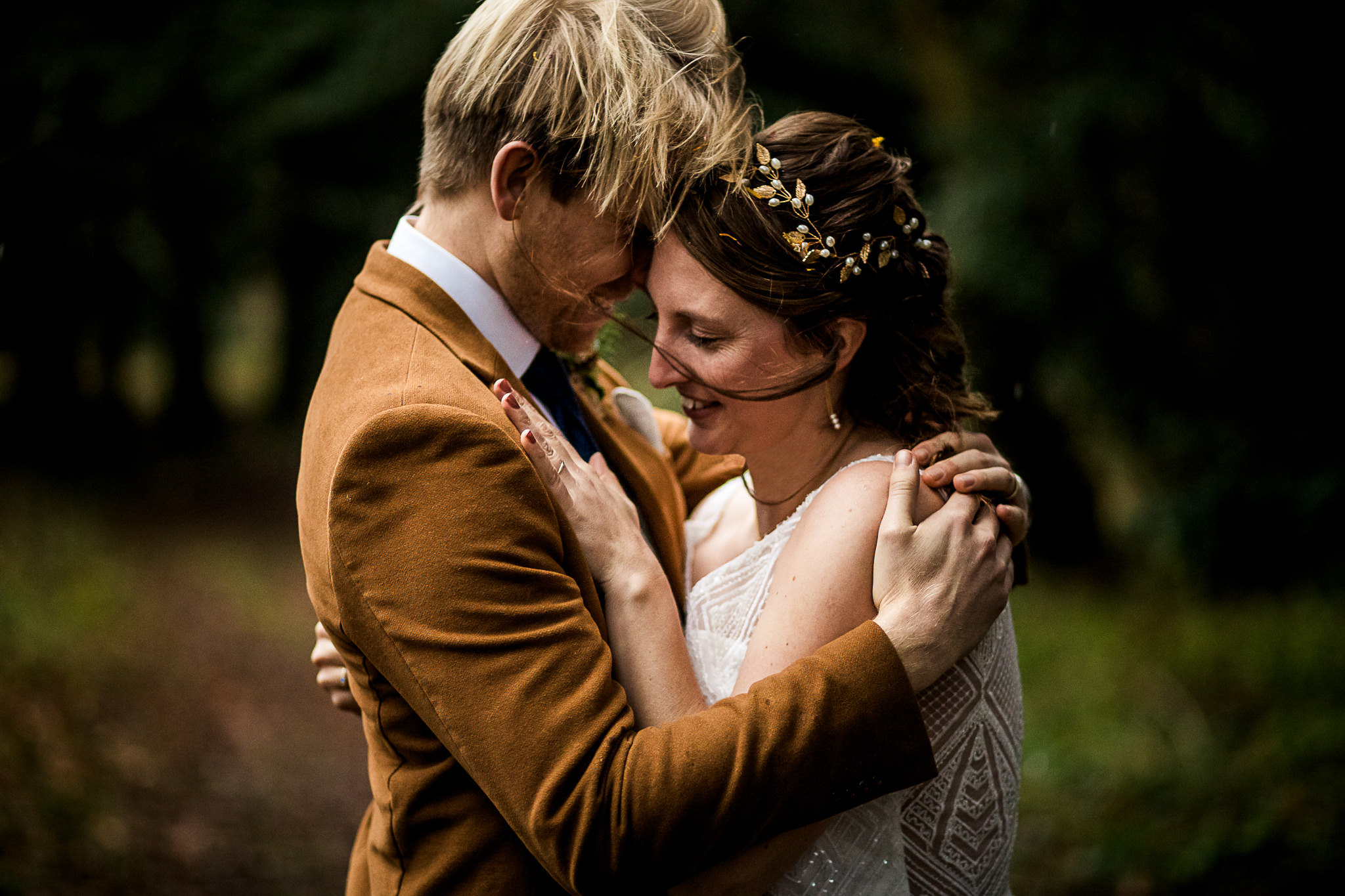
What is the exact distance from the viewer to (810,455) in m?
2.33

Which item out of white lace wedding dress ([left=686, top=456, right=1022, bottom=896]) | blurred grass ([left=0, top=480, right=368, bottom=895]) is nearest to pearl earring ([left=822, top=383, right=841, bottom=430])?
white lace wedding dress ([left=686, top=456, right=1022, bottom=896])

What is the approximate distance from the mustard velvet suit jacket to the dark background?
11.1 ft

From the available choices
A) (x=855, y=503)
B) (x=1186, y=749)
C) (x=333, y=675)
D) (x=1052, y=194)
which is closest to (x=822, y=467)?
(x=855, y=503)

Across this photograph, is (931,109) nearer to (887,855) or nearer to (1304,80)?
(1304,80)

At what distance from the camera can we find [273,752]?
6.64m

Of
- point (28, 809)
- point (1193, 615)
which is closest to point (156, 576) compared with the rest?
point (28, 809)

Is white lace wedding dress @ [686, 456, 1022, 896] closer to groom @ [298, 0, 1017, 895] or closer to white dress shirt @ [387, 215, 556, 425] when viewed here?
groom @ [298, 0, 1017, 895]

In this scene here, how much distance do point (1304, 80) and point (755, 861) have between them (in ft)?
17.2

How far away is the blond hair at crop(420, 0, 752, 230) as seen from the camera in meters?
2.00

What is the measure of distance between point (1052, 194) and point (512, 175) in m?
4.73

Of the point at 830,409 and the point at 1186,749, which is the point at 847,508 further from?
the point at 1186,749

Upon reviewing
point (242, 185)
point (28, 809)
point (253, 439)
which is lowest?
point (253, 439)

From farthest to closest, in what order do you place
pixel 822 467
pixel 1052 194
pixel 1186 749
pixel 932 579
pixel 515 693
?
pixel 1052 194 < pixel 1186 749 < pixel 822 467 < pixel 932 579 < pixel 515 693

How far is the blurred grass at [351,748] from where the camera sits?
4715 mm
